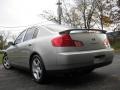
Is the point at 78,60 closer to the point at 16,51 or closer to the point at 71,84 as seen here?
the point at 71,84

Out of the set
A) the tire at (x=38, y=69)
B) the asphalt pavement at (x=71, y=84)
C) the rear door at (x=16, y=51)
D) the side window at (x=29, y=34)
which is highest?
the side window at (x=29, y=34)

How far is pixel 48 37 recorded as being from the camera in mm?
5090

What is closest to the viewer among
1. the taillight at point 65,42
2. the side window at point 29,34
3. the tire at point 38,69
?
the taillight at point 65,42

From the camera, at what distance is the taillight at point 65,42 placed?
4746mm

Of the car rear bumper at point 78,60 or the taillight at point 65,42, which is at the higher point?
the taillight at point 65,42

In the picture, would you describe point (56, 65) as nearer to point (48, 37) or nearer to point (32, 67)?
point (48, 37)

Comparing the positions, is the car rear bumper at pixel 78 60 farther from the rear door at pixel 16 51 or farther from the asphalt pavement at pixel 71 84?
the rear door at pixel 16 51

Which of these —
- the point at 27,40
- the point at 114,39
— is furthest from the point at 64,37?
the point at 114,39

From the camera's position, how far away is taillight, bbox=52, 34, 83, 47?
4746mm

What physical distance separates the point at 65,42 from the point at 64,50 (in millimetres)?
193

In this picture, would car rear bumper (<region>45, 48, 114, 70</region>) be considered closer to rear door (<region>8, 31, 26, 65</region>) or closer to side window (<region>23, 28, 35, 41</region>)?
side window (<region>23, 28, 35, 41</region>)

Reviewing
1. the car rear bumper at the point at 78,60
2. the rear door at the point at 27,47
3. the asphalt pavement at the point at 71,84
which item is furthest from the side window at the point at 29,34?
the car rear bumper at the point at 78,60

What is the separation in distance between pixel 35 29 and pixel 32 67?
106 centimetres

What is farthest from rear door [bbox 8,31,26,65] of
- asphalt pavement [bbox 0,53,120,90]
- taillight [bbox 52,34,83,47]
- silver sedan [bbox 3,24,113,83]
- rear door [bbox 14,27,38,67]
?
taillight [bbox 52,34,83,47]
